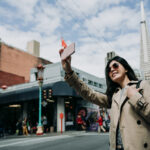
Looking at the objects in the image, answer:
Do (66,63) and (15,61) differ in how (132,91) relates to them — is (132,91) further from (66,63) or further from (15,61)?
(15,61)

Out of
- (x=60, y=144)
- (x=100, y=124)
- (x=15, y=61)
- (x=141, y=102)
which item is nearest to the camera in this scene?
(x=141, y=102)

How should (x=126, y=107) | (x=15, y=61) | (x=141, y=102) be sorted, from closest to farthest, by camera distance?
(x=141, y=102)
(x=126, y=107)
(x=15, y=61)

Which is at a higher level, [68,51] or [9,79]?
[9,79]

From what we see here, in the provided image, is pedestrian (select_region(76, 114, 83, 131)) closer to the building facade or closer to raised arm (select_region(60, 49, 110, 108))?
the building facade

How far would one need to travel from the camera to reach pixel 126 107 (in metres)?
1.77

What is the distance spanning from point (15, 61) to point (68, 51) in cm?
3744

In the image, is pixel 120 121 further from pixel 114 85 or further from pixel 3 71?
pixel 3 71

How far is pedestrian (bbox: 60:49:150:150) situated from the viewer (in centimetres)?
158

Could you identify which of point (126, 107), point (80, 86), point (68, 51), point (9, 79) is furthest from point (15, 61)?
point (126, 107)

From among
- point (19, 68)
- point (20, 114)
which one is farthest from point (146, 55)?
point (20, 114)

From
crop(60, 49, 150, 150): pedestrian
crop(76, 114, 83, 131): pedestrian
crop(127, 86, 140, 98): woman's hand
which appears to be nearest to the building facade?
crop(76, 114, 83, 131): pedestrian

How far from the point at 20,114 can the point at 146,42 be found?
479 feet

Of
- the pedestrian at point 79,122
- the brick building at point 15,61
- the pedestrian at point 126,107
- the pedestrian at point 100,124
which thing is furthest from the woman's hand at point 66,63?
the brick building at point 15,61

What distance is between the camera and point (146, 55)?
5886 inches
